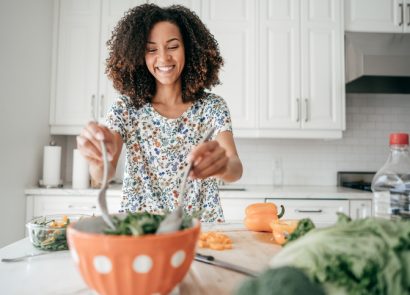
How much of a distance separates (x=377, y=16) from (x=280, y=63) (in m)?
0.91

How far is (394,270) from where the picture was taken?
17.3 inches

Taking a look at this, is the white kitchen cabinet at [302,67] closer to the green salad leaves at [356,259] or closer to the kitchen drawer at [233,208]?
the kitchen drawer at [233,208]

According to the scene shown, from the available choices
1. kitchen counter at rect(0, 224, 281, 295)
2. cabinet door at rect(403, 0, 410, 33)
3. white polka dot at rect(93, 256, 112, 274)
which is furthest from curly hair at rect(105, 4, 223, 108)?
cabinet door at rect(403, 0, 410, 33)

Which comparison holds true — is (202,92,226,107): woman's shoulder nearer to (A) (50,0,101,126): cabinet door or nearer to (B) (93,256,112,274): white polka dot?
(B) (93,256,112,274): white polka dot

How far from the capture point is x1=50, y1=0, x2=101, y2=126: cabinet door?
101 inches

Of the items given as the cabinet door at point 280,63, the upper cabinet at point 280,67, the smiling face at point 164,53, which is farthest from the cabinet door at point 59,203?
the cabinet door at point 280,63

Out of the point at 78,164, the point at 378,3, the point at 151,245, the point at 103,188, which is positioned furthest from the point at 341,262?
the point at 378,3

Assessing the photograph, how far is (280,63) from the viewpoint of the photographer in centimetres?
262

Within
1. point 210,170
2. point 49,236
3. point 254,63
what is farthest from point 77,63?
point 210,170

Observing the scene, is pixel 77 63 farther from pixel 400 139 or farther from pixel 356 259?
pixel 356 259

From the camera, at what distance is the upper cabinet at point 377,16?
2.69 m

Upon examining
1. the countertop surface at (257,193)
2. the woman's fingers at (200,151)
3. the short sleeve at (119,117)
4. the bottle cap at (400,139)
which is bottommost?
the countertop surface at (257,193)

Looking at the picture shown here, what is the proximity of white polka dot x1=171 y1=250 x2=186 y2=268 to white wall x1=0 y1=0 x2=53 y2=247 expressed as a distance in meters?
1.93

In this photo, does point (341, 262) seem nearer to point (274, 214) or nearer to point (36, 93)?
point (274, 214)
